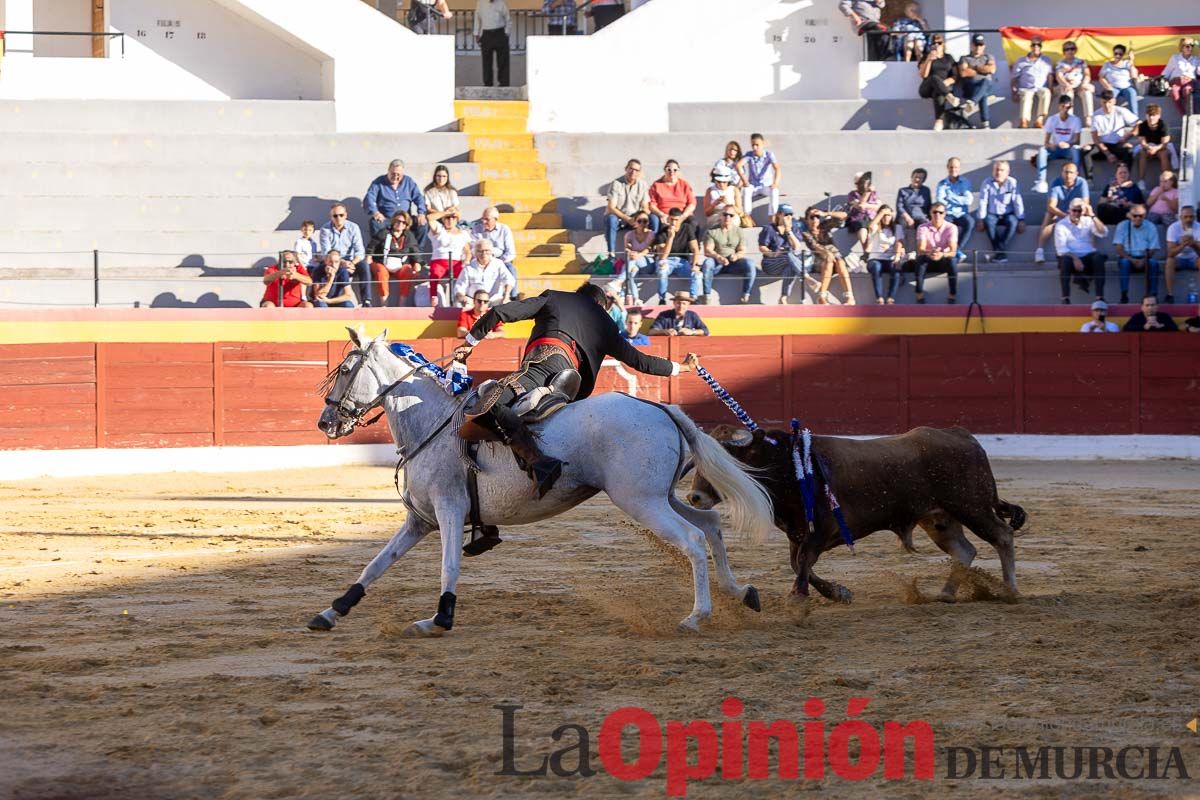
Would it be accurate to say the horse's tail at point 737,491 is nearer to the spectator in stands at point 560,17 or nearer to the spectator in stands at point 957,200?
the spectator in stands at point 957,200

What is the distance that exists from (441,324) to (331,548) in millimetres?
6813

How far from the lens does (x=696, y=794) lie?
4379mm

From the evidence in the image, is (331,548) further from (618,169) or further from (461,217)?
(618,169)

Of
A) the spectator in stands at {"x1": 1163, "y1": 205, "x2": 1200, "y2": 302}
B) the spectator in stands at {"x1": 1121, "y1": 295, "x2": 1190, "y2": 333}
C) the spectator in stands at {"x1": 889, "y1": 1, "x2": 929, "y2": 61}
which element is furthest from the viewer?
the spectator in stands at {"x1": 889, "y1": 1, "x2": 929, "y2": 61}

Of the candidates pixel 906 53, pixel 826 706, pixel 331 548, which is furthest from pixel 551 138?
pixel 826 706

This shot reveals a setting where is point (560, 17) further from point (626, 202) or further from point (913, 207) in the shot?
point (913, 207)

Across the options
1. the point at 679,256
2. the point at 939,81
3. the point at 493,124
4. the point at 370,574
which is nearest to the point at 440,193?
the point at 679,256

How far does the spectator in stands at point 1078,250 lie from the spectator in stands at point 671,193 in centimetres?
426

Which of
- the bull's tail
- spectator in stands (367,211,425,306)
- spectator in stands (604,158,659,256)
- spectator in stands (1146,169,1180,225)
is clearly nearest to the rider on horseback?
the bull's tail

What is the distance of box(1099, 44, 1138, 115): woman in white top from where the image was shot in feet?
66.1

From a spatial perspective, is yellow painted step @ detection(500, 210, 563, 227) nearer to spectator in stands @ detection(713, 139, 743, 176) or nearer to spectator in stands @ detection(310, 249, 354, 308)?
spectator in stands @ detection(713, 139, 743, 176)

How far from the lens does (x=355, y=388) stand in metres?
7.32

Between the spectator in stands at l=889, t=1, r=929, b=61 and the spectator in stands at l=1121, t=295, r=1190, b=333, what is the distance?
6430mm

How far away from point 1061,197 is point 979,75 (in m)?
3.12
